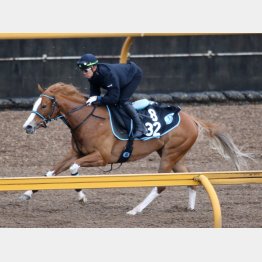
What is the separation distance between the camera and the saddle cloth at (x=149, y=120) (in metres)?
10.9

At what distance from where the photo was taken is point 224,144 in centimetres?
1164

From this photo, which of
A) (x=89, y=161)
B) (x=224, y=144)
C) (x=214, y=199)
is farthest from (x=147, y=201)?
(x=214, y=199)

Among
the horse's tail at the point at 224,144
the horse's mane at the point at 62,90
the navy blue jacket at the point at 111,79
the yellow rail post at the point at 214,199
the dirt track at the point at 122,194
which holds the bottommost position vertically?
the dirt track at the point at 122,194

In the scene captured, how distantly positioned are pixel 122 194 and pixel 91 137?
125 centimetres

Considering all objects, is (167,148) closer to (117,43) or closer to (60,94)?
(60,94)

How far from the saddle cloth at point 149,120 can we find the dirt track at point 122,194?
2.70 feet

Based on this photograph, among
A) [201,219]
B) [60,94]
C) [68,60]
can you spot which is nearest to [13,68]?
[68,60]

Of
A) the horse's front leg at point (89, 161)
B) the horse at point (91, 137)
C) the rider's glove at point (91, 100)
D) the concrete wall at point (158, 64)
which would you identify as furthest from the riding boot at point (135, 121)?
the concrete wall at point (158, 64)

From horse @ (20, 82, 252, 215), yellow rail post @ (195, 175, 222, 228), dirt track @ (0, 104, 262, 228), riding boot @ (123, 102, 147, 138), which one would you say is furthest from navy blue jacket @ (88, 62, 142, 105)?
yellow rail post @ (195, 175, 222, 228)

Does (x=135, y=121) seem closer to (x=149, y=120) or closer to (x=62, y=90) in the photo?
(x=149, y=120)

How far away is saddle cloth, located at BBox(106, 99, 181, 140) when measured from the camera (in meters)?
10.9

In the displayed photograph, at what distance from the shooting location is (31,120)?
10570 millimetres

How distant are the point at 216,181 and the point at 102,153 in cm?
314

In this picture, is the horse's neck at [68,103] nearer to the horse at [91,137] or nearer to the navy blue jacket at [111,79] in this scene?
the horse at [91,137]
